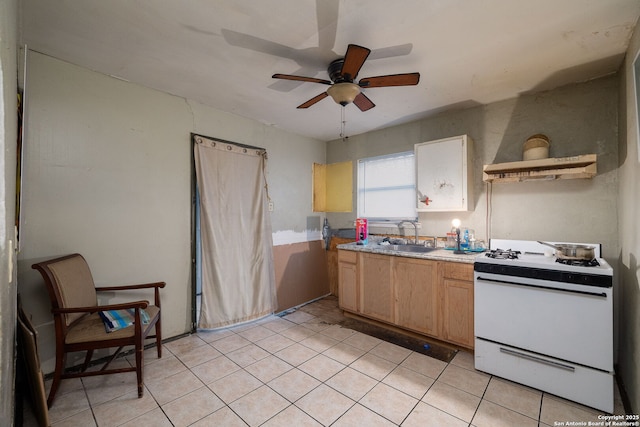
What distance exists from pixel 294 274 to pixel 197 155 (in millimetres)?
2014

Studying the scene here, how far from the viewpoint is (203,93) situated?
8.96ft

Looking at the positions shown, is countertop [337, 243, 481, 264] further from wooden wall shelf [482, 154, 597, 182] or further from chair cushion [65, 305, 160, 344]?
chair cushion [65, 305, 160, 344]

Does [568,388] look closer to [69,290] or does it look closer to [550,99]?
[550,99]

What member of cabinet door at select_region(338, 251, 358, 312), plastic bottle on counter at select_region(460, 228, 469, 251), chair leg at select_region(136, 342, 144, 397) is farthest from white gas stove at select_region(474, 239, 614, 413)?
chair leg at select_region(136, 342, 144, 397)

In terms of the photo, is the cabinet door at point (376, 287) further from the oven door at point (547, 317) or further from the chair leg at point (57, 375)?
the chair leg at point (57, 375)

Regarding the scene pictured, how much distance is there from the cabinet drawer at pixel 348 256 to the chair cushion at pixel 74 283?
246cm

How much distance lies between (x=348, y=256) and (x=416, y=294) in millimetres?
933

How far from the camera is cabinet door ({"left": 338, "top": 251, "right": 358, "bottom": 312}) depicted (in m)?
3.34

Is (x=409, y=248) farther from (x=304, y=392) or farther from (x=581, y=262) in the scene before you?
(x=304, y=392)

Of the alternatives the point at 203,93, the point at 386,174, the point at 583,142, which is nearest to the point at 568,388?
the point at 583,142

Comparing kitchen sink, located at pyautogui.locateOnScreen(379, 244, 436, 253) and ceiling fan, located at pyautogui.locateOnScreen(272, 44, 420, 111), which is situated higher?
ceiling fan, located at pyautogui.locateOnScreen(272, 44, 420, 111)

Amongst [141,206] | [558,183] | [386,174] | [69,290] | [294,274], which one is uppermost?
[386,174]

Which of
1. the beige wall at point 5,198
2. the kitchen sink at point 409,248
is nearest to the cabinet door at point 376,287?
the kitchen sink at point 409,248

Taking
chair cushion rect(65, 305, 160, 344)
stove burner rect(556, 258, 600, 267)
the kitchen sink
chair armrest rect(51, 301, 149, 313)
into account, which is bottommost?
chair cushion rect(65, 305, 160, 344)
